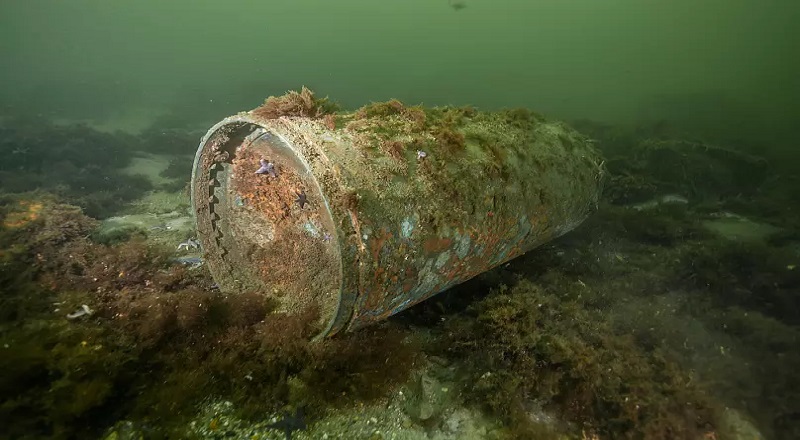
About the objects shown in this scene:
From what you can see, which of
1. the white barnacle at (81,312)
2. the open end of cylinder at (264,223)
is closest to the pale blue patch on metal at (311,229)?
the open end of cylinder at (264,223)

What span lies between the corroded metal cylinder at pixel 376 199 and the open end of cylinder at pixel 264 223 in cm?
1

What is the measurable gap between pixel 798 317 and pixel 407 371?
532cm

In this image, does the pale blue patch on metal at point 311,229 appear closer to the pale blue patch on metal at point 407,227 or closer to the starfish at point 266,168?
the starfish at point 266,168

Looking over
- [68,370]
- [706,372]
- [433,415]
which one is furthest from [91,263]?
[706,372]

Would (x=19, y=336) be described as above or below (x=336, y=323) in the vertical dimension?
above

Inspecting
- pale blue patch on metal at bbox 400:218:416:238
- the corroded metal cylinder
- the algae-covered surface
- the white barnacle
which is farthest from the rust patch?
the white barnacle

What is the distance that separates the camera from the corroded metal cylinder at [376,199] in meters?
2.72

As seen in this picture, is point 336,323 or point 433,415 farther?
point 433,415

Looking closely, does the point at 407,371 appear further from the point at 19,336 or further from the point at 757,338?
the point at 757,338

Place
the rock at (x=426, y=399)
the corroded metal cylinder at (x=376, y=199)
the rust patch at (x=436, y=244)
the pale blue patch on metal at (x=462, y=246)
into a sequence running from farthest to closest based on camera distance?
the pale blue patch on metal at (x=462, y=246) < the rock at (x=426, y=399) < the rust patch at (x=436, y=244) < the corroded metal cylinder at (x=376, y=199)

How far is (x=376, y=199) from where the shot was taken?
2748 millimetres

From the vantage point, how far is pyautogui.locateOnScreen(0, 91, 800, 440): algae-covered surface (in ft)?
9.01

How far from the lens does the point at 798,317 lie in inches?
189

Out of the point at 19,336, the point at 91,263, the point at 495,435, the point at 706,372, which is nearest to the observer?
the point at 19,336
